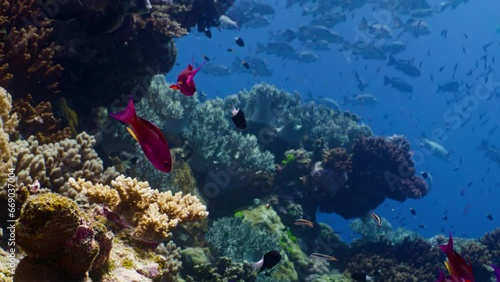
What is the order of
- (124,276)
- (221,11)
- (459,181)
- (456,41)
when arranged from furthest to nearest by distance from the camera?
(459,181) < (456,41) < (221,11) < (124,276)

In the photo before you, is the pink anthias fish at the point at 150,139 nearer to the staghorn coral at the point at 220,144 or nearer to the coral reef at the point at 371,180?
the staghorn coral at the point at 220,144

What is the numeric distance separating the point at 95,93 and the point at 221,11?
5022mm

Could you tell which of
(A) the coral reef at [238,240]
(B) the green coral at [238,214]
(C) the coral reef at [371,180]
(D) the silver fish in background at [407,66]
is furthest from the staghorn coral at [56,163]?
(D) the silver fish in background at [407,66]

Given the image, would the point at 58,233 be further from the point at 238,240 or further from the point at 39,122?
the point at 238,240

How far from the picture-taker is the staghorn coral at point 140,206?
3.08 meters

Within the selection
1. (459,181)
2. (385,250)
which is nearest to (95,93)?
(385,250)

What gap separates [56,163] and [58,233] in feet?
8.62

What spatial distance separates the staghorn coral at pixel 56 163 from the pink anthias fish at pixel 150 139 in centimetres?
194

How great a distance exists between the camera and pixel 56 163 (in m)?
4.23

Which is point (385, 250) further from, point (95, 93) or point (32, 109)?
point (32, 109)

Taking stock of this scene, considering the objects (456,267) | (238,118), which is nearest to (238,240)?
(238,118)

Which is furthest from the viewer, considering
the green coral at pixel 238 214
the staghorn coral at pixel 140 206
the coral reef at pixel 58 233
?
the green coral at pixel 238 214

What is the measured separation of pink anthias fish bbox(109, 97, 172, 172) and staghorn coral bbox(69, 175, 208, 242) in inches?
43.7

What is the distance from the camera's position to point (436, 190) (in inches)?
5507
